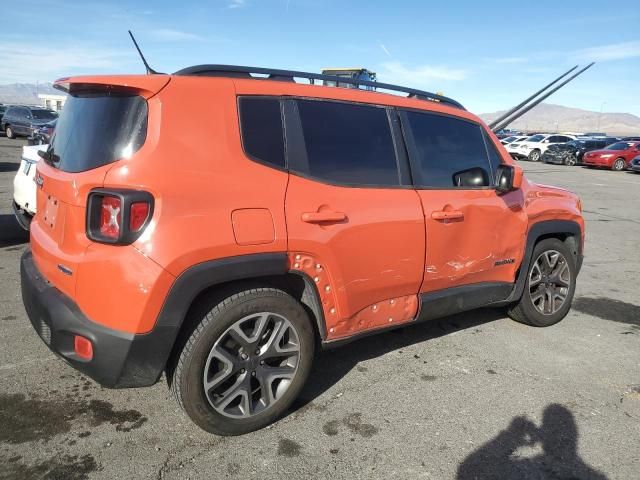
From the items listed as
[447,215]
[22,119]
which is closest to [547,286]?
[447,215]

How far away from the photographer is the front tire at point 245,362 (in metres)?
2.45

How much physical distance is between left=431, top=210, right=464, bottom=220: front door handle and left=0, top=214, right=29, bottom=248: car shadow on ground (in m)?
5.43

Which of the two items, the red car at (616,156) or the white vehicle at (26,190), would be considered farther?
the red car at (616,156)

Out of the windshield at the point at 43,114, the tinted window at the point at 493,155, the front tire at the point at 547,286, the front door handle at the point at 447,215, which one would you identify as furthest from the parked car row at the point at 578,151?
the windshield at the point at 43,114

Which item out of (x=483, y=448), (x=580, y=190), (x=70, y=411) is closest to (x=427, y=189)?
(x=483, y=448)

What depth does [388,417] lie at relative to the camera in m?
2.91

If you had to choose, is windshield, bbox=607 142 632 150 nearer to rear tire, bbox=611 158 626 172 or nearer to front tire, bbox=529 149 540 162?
rear tire, bbox=611 158 626 172

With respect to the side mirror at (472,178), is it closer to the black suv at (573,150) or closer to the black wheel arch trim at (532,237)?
the black wheel arch trim at (532,237)

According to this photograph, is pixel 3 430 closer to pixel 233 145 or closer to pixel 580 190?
pixel 233 145

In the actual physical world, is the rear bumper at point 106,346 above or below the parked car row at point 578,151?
below

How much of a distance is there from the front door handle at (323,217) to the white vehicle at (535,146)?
31.6m

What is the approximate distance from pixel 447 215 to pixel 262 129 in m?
1.39

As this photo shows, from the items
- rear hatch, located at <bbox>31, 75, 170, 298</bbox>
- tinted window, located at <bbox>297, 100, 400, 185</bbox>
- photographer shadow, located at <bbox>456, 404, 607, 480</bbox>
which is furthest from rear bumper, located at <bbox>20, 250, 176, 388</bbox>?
photographer shadow, located at <bbox>456, 404, 607, 480</bbox>

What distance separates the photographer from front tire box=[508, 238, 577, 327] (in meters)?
4.24
